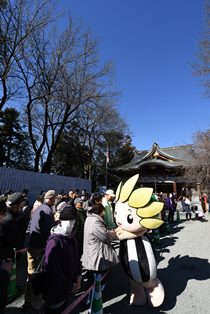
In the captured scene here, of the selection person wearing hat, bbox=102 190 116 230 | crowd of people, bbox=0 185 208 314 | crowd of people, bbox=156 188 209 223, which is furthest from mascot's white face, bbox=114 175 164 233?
crowd of people, bbox=156 188 209 223

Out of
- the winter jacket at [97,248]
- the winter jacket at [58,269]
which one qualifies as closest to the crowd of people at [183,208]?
A: the winter jacket at [97,248]

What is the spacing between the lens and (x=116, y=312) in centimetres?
347

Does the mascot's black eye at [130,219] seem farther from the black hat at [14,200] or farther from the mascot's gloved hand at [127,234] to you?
the black hat at [14,200]

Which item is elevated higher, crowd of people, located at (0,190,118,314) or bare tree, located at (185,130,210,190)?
bare tree, located at (185,130,210,190)

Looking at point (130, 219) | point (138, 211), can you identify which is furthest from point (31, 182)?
point (138, 211)

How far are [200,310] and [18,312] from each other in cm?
276

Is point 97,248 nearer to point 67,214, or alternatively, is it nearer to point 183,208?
point 67,214

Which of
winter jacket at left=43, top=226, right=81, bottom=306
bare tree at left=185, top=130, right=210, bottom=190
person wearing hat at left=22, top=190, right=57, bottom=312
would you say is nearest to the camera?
winter jacket at left=43, top=226, right=81, bottom=306

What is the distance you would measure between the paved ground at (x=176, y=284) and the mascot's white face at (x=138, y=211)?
1.22m

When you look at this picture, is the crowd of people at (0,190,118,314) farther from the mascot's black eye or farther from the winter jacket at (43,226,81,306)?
the mascot's black eye

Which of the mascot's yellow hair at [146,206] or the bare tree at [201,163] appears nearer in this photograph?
the mascot's yellow hair at [146,206]

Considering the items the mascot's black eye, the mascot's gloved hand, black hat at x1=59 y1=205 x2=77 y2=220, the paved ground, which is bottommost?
the paved ground

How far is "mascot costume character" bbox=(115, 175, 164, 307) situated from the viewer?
3.59 m

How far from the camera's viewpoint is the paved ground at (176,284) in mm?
3572
